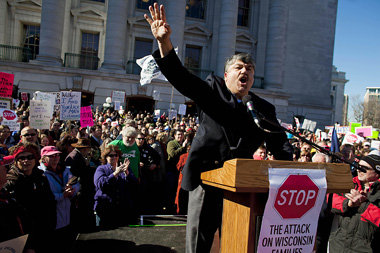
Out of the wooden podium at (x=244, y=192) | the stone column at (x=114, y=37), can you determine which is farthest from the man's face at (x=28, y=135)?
the stone column at (x=114, y=37)

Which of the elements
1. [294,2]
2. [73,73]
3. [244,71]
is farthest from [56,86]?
[294,2]

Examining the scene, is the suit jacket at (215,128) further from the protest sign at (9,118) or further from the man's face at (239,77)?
the protest sign at (9,118)

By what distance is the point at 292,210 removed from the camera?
191cm

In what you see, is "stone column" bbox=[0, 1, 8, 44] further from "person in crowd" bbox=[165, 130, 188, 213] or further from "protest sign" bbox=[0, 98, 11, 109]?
"person in crowd" bbox=[165, 130, 188, 213]

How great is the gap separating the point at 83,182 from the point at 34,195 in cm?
205

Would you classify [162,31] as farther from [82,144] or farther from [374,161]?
[82,144]

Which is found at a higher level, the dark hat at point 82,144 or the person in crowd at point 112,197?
the dark hat at point 82,144

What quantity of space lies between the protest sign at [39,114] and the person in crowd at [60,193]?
4269 mm

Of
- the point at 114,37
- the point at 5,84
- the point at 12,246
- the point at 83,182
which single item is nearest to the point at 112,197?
the point at 83,182

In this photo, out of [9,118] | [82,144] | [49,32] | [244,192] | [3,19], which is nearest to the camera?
[244,192]

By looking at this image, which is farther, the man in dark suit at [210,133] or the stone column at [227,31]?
the stone column at [227,31]

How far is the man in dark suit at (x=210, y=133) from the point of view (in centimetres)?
218

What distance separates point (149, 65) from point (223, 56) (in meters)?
16.8

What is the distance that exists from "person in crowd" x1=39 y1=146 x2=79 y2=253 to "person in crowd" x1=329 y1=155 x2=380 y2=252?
3.71m
